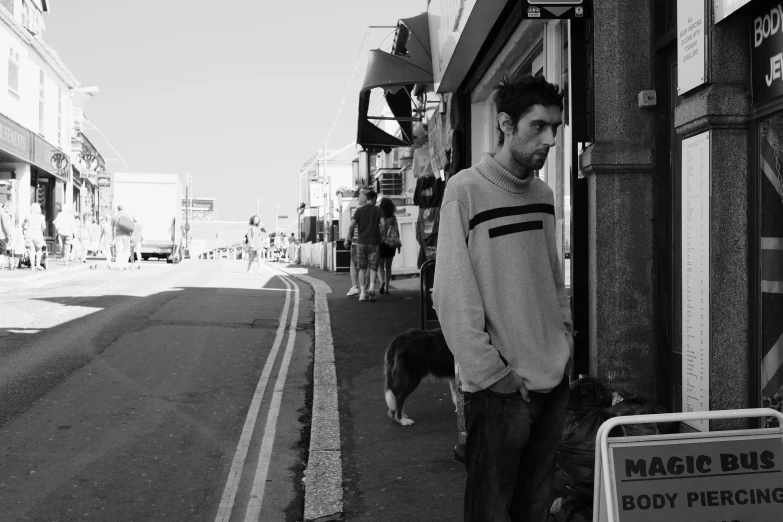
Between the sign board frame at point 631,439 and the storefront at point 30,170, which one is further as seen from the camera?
the storefront at point 30,170

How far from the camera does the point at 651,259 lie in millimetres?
5504

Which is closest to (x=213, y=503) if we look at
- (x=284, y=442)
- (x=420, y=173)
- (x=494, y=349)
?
(x=284, y=442)

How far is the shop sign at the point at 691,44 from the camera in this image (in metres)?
4.23

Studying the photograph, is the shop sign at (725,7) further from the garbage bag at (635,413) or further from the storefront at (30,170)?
the storefront at (30,170)

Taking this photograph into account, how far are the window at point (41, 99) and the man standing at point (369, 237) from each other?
23241 mm

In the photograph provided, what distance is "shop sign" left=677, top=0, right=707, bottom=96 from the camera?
167 inches

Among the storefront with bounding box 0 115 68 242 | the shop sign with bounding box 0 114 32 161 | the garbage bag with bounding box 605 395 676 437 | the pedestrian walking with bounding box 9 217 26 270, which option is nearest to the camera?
the garbage bag with bounding box 605 395 676 437

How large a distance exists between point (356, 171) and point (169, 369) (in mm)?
45445

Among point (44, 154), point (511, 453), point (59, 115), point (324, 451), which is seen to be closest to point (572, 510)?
point (511, 453)

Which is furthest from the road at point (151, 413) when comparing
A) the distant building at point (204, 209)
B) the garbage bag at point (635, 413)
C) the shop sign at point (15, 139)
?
the distant building at point (204, 209)

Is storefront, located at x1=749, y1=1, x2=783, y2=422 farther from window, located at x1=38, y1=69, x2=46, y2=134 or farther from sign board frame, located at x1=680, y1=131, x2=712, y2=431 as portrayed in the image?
window, located at x1=38, y1=69, x2=46, y2=134

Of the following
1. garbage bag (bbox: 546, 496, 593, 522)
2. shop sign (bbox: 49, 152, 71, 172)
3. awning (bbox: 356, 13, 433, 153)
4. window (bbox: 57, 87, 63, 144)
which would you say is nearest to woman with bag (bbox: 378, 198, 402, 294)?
awning (bbox: 356, 13, 433, 153)

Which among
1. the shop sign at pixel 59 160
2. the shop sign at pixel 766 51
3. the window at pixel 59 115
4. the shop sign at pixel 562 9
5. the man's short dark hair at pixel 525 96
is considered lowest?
the man's short dark hair at pixel 525 96

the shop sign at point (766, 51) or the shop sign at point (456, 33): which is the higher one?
the shop sign at point (456, 33)
